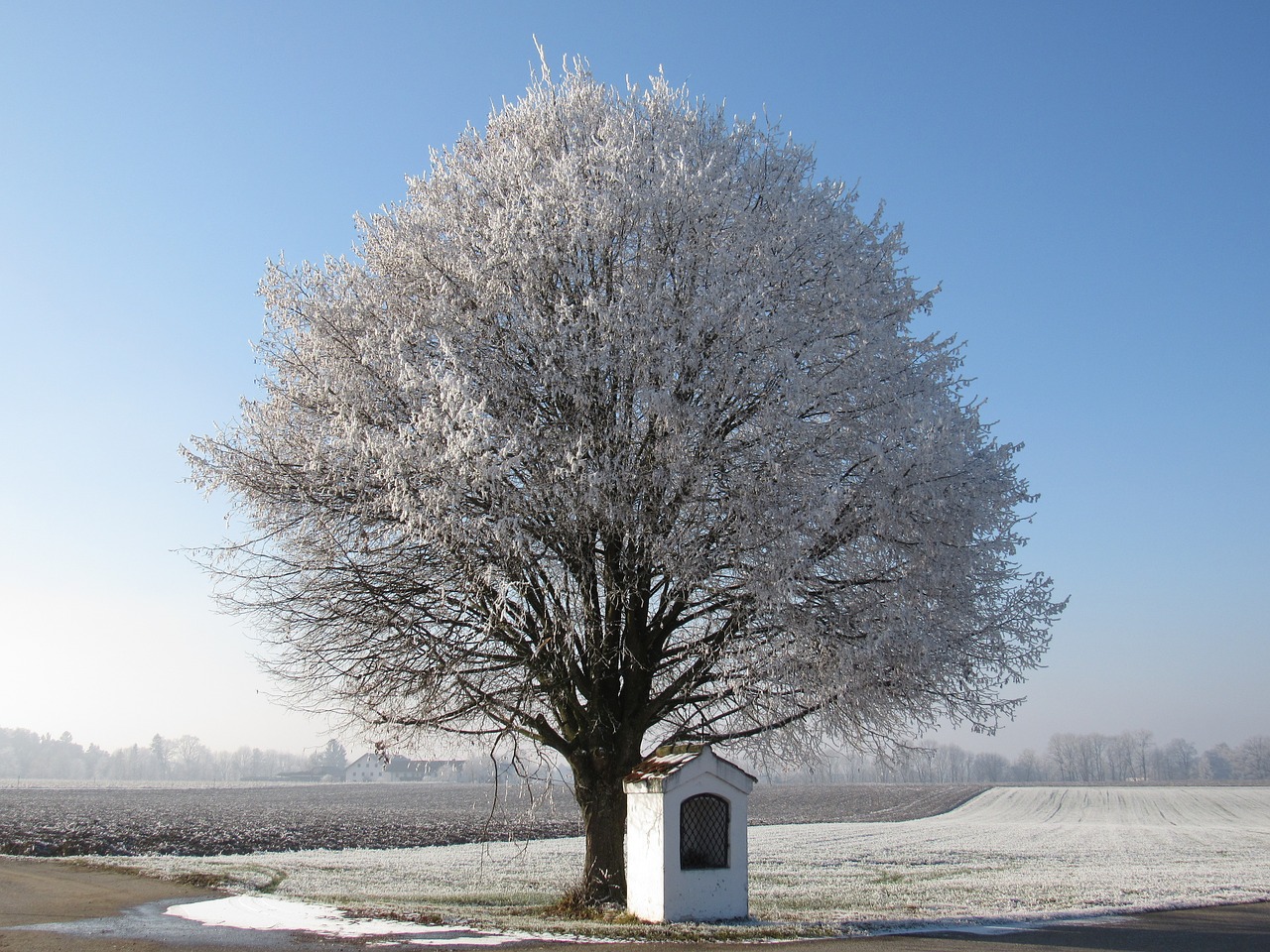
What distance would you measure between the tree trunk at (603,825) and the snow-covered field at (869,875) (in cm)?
109

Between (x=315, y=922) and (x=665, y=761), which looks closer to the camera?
(x=315, y=922)

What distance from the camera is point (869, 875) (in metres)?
20.7

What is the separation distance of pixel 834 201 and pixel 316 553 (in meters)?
9.15

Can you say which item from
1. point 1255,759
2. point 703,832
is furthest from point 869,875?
point 1255,759

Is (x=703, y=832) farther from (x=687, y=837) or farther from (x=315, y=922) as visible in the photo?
(x=315, y=922)

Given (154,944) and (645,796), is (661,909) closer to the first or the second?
(645,796)

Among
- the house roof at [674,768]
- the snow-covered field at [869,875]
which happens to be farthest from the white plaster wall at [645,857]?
the snow-covered field at [869,875]

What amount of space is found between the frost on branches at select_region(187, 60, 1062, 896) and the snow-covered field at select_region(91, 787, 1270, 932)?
314 centimetres

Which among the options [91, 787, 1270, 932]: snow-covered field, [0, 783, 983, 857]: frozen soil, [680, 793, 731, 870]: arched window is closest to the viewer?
[680, 793, 731, 870]: arched window

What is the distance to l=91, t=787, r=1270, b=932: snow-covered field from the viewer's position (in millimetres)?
13648

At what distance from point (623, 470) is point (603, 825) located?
5.33m

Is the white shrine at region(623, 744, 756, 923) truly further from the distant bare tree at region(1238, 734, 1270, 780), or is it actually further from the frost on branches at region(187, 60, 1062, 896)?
the distant bare tree at region(1238, 734, 1270, 780)

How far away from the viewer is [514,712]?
11586 mm

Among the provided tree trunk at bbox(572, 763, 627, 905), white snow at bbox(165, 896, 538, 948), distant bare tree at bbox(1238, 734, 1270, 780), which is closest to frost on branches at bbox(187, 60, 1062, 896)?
tree trunk at bbox(572, 763, 627, 905)
